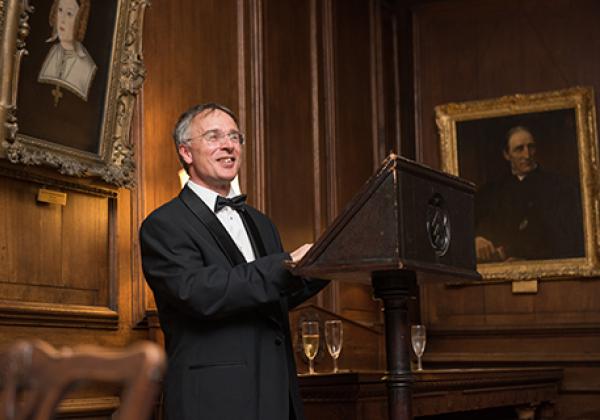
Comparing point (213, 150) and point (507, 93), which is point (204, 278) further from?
point (507, 93)

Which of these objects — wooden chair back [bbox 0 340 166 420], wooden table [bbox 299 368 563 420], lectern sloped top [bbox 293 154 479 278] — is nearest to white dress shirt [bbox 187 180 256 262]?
lectern sloped top [bbox 293 154 479 278]

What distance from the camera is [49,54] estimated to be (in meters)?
4.55

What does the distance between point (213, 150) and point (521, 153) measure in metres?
5.11

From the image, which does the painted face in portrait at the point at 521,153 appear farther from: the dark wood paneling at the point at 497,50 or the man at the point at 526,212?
the dark wood paneling at the point at 497,50

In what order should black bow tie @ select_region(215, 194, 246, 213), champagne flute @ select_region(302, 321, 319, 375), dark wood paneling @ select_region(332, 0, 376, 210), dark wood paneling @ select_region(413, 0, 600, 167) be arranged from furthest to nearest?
dark wood paneling @ select_region(413, 0, 600, 167) < dark wood paneling @ select_region(332, 0, 376, 210) < champagne flute @ select_region(302, 321, 319, 375) < black bow tie @ select_region(215, 194, 246, 213)

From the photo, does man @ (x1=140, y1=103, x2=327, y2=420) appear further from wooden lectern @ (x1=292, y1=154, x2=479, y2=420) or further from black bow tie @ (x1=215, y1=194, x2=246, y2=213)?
wooden lectern @ (x1=292, y1=154, x2=479, y2=420)

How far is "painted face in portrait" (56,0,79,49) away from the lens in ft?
15.1

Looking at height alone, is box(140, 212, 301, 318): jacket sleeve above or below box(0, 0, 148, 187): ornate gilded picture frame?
below

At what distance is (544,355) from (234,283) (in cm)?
523

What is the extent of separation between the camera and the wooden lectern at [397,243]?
9.86 feet

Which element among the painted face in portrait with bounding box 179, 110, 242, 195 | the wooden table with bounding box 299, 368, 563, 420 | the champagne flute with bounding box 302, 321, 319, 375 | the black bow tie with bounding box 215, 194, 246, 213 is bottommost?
the wooden table with bounding box 299, 368, 563, 420

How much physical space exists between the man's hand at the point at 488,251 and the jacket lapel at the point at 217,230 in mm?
5032

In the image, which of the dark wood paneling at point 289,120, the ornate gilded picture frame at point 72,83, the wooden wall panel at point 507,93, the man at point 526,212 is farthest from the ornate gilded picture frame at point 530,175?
the ornate gilded picture frame at point 72,83

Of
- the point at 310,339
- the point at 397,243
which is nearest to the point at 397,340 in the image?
the point at 397,243
